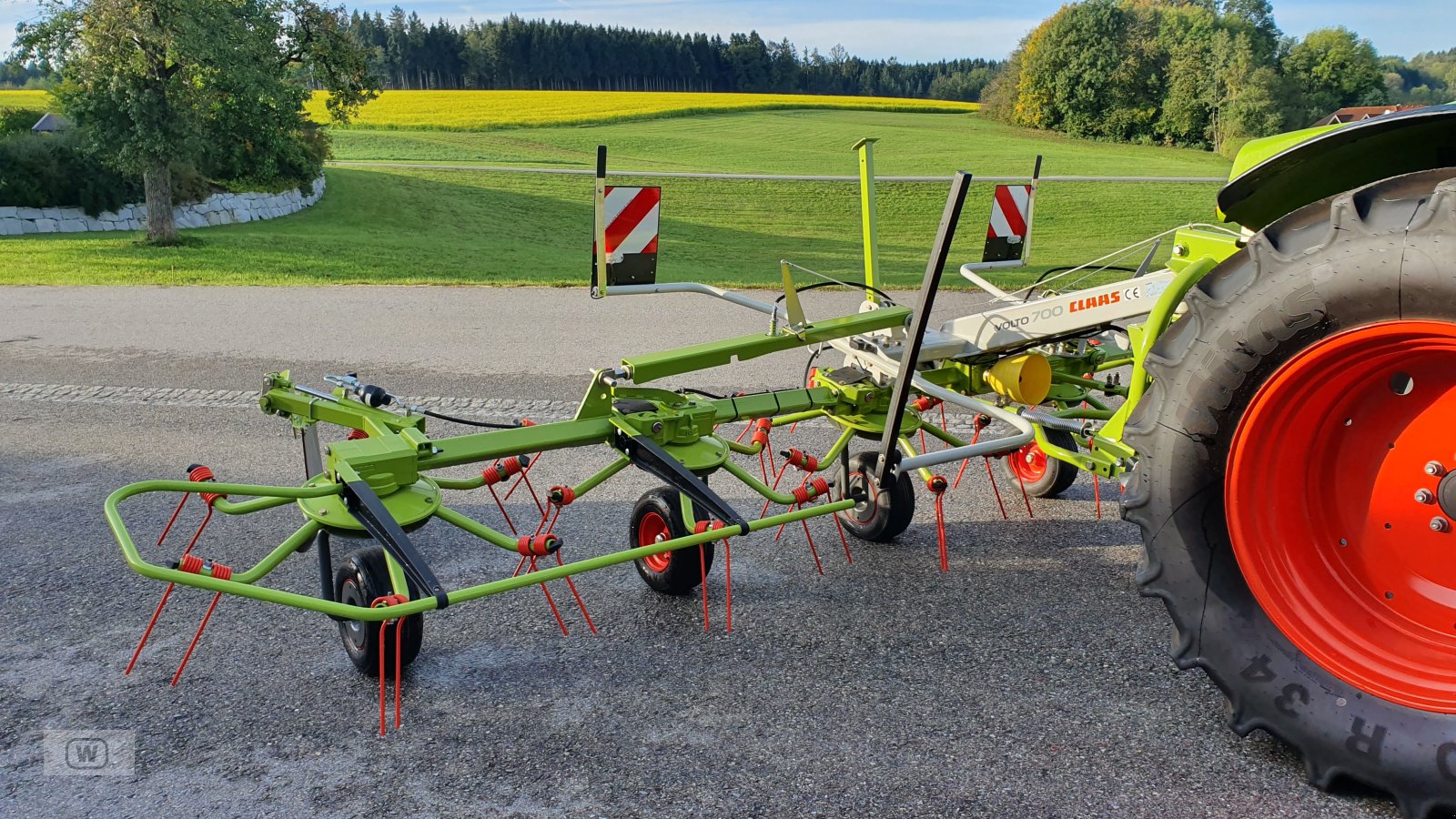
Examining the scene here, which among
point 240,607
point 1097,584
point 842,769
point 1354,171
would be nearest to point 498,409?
point 240,607

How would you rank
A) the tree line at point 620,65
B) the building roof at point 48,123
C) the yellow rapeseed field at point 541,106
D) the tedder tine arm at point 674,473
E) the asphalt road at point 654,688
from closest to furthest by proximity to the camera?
the asphalt road at point 654,688, the tedder tine arm at point 674,473, the building roof at point 48,123, the yellow rapeseed field at point 541,106, the tree line at point 620,65

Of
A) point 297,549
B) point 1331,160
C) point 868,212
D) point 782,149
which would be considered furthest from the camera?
point 782,149

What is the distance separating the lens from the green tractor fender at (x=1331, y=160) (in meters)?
2.55

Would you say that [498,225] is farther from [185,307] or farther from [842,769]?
[842,769]

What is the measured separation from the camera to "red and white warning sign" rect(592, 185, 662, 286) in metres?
4.33

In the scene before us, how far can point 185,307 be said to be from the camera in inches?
396

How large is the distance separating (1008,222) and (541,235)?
53.9 ft

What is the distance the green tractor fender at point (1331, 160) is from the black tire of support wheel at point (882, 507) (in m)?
1.50

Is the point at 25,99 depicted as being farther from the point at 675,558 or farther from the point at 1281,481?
the point at 1281,481

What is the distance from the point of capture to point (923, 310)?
306 centimetres

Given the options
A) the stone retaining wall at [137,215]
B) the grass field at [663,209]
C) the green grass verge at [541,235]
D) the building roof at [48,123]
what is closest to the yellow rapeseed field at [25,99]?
the grass field at [663,209]

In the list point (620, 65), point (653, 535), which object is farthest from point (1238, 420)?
point (620, 65)

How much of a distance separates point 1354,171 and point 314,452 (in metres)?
3.57

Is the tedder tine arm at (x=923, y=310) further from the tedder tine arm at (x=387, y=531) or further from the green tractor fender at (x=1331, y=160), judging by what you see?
the tedder tine arm at (x=387, y=531)
